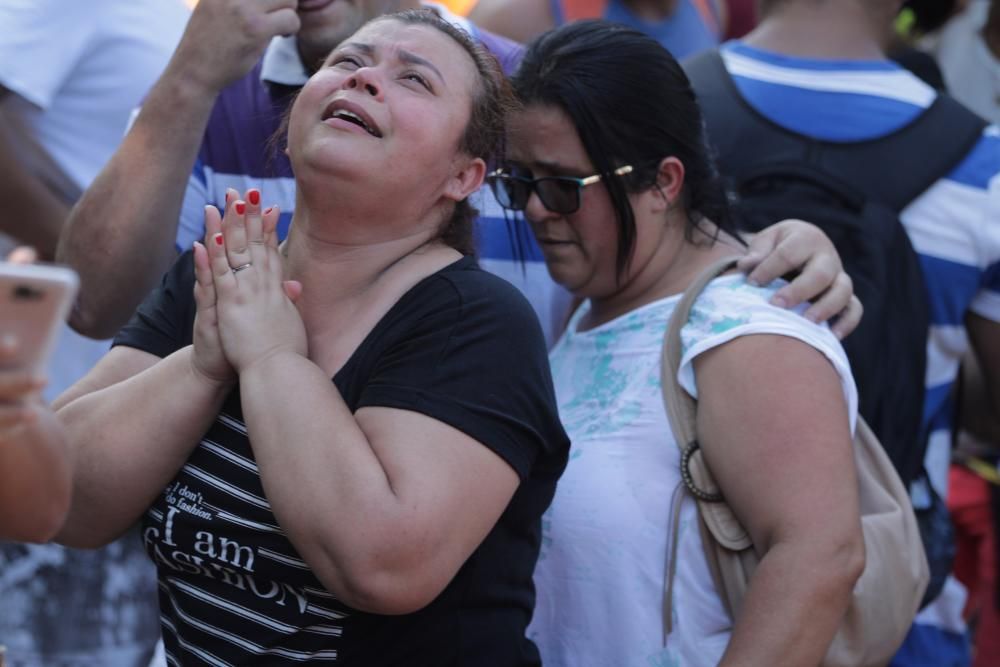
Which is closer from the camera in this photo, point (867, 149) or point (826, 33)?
point (867, 149)

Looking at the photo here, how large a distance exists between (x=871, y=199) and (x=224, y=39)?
4.16ft

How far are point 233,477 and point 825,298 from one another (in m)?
0.99

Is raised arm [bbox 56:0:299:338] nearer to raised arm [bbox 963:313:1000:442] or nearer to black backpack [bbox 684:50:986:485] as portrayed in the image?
black backpack [bbox 684:50:986:485]

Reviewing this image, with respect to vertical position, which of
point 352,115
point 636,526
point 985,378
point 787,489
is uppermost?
point 352,115

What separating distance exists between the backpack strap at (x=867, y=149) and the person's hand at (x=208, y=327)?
1.28 metres

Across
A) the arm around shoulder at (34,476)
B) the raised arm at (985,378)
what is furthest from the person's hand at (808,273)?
the arm around shoulder at (34,476)

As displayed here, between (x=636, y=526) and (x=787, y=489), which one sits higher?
(x=787, y=489)

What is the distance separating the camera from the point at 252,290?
5.57 feet

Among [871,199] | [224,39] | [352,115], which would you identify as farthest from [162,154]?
[871,199]

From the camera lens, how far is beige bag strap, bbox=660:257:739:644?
80.7 inches

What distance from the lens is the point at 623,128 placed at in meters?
2.31

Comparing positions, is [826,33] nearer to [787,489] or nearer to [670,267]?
[670,267]

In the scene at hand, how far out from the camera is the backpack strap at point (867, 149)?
265 cm

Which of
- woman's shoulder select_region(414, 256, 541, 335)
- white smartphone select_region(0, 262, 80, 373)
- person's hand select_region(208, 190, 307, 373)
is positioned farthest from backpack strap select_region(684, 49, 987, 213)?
white smartphone select_region(0, 262, 80, 373)
